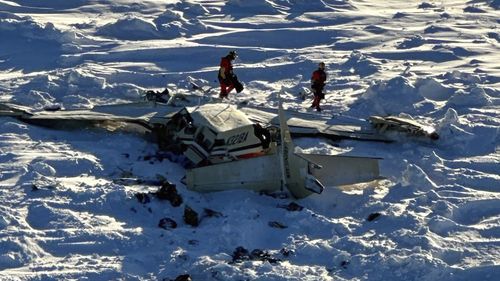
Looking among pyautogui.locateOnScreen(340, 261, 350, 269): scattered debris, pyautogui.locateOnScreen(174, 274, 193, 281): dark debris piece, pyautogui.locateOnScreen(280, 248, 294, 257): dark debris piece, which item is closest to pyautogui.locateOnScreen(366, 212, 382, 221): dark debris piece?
pyautogui.locateOnScreen(340, 261, 350, 269): scattered debris

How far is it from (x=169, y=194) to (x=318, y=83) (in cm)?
605

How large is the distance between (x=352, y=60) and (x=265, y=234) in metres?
11.4

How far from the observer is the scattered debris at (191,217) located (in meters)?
13.0

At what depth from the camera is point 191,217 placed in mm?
13062

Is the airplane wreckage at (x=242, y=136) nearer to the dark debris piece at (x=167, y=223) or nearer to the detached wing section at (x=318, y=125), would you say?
the detached wing section at (x=318, y=125)

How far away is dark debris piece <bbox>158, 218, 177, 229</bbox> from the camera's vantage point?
12.9 m

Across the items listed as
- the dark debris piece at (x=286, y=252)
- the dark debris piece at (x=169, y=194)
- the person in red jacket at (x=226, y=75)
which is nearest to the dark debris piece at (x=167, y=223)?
the dark debris piece at (x=169, y=194)

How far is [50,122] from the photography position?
1638cm

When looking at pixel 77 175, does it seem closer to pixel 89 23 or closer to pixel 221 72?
pixel 221 72

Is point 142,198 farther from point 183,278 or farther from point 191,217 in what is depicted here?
point 183,278

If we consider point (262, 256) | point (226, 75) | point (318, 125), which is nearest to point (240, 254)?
point (262, 256)

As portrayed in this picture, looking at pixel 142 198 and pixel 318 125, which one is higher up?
pixel 318 125

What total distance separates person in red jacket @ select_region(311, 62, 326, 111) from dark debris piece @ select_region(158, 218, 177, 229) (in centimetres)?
660

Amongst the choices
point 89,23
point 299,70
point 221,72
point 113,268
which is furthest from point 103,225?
point 89,23
